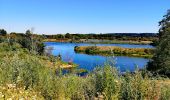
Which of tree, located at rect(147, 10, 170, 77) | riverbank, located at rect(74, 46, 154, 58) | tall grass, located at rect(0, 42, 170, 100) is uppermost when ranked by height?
tall grass, located at rect(0, 42, 170, 100)

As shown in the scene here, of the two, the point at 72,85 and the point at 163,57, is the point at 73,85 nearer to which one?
the point at 72,85

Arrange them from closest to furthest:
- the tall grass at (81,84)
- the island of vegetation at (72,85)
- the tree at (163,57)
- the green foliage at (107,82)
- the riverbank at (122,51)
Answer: the green foliage at (107,82)
the island of vegetation at (72,85)
the tall grass at (81,84)
the tree at (163,57)
the riverbank at (122,51)

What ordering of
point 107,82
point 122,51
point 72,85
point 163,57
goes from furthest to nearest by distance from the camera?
point 122,51, point 163,57, point 72,85, point 107,82

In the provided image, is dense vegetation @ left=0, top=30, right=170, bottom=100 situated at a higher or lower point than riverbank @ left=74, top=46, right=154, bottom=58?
higher

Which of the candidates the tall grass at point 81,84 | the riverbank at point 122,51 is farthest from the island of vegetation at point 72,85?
the riverbank at point 122,51

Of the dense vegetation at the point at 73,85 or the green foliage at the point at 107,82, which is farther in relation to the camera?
the dense vegetation at the point at 73,85

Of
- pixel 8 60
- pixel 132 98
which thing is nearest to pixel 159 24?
pixel 8 60

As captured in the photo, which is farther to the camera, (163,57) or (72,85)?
(163,57)

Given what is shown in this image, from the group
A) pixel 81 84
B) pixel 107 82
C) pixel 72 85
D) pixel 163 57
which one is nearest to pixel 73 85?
pixel 72 85

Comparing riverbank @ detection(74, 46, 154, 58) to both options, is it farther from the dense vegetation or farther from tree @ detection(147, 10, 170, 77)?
the dense vegetation

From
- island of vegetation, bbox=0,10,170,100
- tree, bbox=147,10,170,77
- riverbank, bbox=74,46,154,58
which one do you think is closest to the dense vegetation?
island of vegetation, bbox=0,10,170,100

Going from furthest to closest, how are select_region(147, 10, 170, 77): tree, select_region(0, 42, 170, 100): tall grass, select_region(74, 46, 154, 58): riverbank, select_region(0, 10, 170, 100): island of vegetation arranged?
select_region(74, 46, 154, 58): riverbank < select_region(147, 10, 170, 77): tree < select_region(0, 42, 170, 100): tall grass < select_region(0, 10, 170, 100): island of vegetation

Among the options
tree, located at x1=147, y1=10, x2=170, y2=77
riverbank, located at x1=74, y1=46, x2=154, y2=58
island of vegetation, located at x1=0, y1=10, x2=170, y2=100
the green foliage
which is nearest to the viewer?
the green foliage

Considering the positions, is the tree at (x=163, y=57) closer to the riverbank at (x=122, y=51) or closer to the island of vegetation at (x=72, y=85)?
the island of vegetation at (x=72, y=85)
